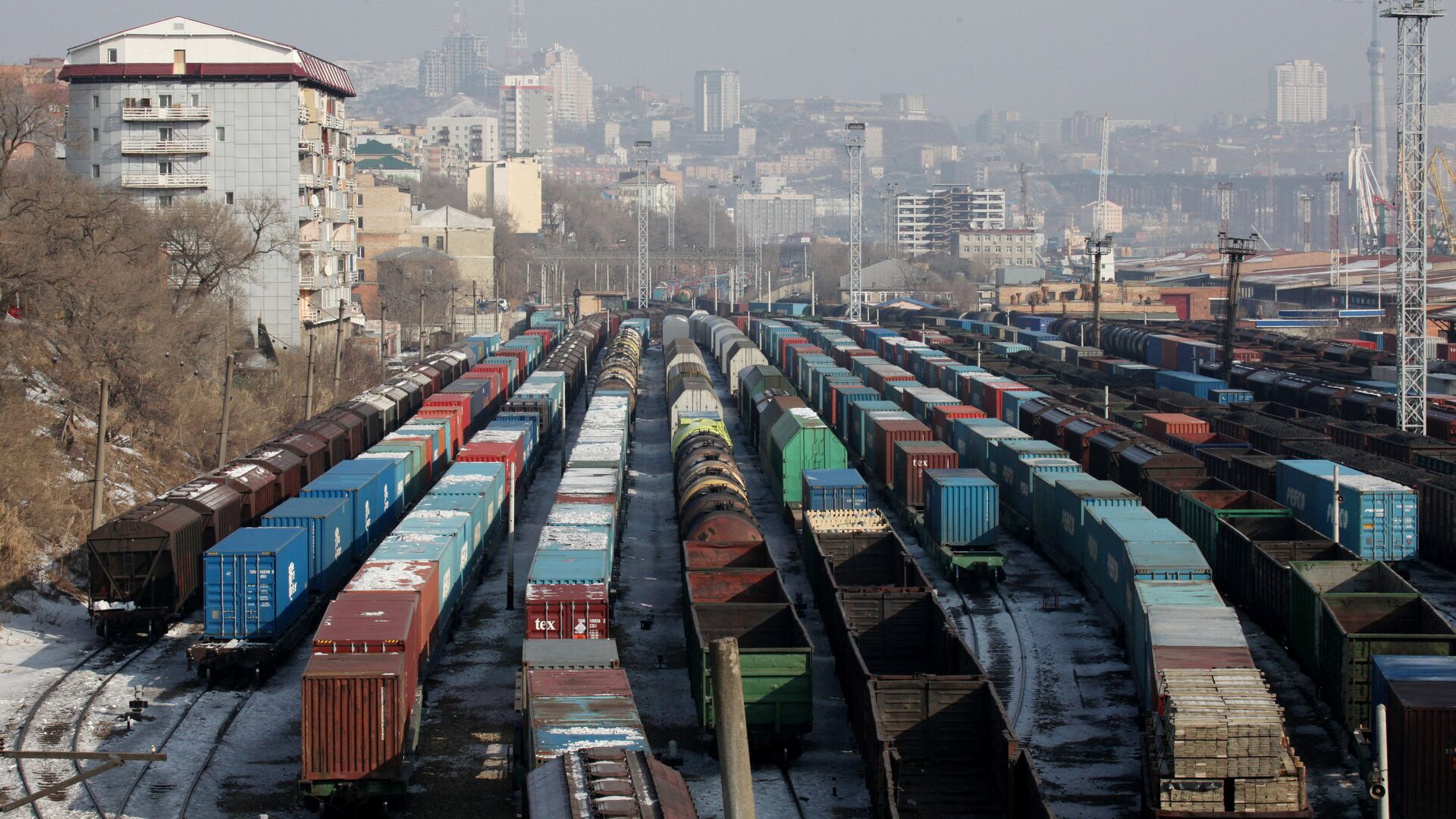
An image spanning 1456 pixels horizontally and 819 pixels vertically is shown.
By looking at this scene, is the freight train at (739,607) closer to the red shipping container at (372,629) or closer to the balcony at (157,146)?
the red shipping container at (372,629)

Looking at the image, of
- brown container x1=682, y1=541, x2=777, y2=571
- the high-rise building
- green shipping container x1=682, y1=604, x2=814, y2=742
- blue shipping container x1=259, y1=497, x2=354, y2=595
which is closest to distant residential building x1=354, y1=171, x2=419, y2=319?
the high-rise building

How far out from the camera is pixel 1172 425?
45875mm

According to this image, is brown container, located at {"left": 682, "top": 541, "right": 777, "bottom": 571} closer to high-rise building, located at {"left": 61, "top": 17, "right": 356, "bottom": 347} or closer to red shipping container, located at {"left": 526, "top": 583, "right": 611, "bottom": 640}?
red shipping container, located at {"left": 526, "top": 583, "right": 611, "bottom": 640}

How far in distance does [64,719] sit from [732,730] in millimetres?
19289

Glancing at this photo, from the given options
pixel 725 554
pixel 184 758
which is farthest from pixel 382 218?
pixel 184 758

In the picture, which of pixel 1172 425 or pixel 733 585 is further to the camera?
pixel 1172 425

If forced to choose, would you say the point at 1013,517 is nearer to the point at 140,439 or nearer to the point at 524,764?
the point at 524,764

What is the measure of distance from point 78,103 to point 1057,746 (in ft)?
208

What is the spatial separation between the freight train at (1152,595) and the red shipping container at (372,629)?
11000mm

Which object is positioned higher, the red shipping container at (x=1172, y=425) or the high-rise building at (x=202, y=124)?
the high-rise building at (x=202, y=124)

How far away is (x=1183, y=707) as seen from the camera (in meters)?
19.1

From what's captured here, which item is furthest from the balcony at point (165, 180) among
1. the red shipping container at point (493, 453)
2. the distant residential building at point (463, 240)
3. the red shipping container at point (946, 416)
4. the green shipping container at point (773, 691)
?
the green shipping container at point (773, 691)

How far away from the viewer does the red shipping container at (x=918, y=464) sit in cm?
3947

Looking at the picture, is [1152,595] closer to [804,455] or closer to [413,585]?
[413,585]
